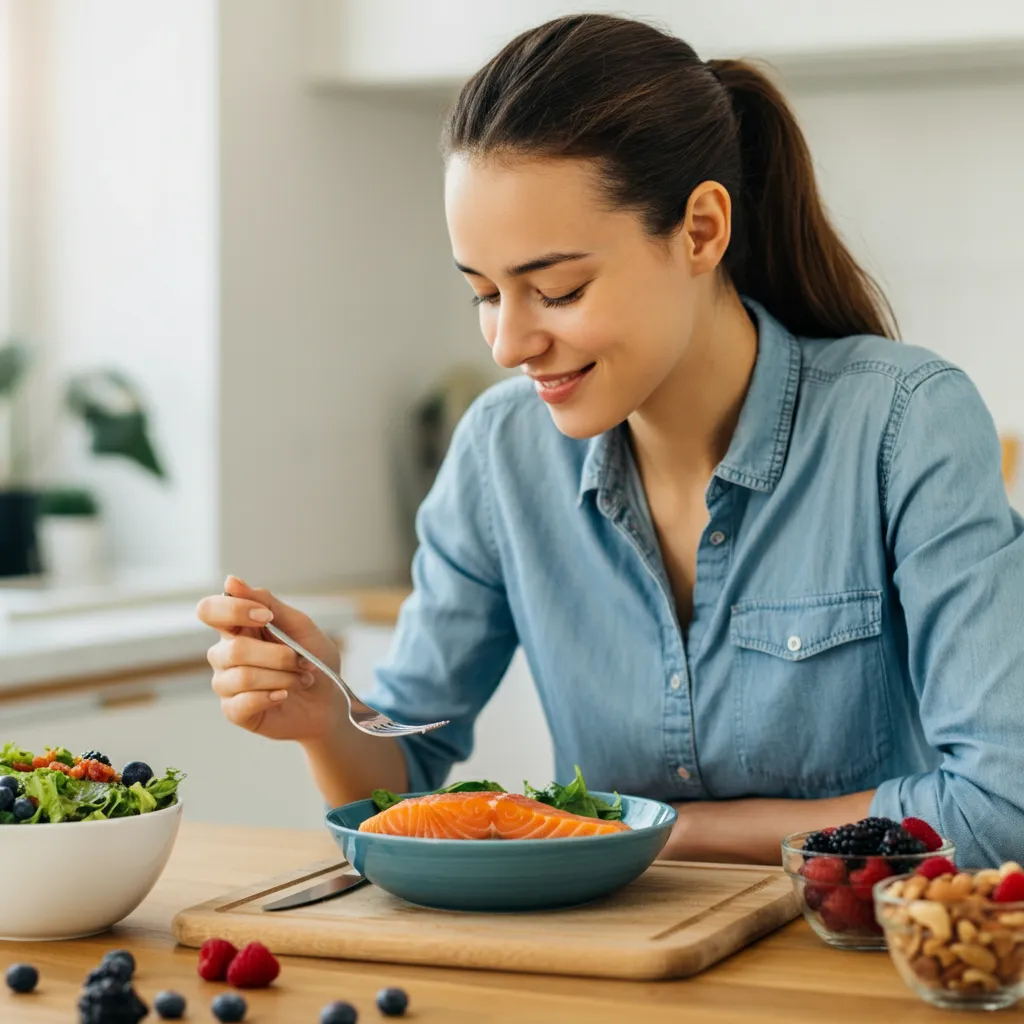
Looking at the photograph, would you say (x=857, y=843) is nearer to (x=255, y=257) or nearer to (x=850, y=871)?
(x=850, y=871)

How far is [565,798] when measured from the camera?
128 cm

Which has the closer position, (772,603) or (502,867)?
(502,867)

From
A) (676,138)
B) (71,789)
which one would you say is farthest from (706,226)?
(71,789)

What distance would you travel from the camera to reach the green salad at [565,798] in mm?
1278

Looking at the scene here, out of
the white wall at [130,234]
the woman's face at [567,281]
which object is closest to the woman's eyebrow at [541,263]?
the woman's face at [567,281]

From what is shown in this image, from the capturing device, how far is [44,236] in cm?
343

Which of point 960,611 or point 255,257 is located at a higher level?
point 255,257

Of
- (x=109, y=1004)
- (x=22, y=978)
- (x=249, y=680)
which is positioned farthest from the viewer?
(x=249, y=680)

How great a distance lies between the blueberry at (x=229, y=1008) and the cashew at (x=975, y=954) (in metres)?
0.41

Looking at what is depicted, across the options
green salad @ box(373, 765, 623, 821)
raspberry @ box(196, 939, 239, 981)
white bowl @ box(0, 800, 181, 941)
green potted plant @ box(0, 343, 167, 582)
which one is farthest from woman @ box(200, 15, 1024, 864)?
green potted plant @ box(0, 343, 167, 582)

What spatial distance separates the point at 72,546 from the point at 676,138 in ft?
6.95

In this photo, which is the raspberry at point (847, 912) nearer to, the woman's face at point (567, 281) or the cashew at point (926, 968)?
the cashew at point (926, 968)

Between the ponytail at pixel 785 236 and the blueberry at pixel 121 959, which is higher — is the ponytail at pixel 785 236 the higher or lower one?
the higher one

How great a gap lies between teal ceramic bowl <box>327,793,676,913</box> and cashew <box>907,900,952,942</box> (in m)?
0.25
